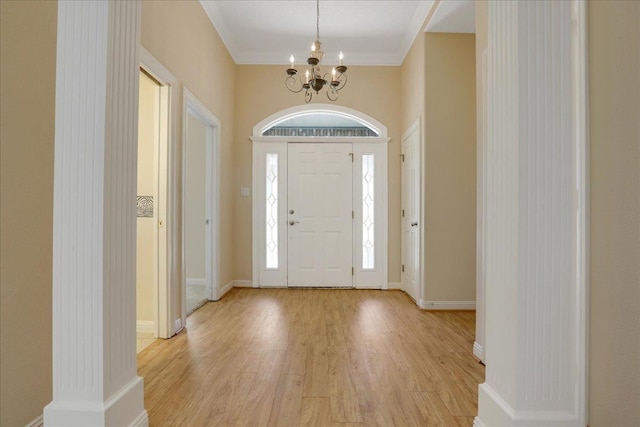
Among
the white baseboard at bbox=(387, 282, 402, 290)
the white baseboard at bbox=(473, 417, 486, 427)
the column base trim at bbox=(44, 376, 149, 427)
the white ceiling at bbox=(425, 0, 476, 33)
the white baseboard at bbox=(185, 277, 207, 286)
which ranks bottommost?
the white baseboard at bbox=(185, 277, 207, 286)

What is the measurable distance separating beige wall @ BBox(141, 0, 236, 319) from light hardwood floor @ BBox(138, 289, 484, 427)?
0.59m

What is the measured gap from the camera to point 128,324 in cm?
154

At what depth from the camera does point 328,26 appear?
13.5 feet

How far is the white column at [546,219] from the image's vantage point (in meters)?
1.34

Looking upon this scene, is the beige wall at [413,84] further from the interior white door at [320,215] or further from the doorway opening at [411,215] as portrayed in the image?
the interior white door at [320,215]

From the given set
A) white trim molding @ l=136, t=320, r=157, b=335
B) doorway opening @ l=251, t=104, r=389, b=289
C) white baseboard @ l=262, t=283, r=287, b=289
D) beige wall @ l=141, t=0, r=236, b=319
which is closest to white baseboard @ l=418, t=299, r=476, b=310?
doorway opening @ l=251, t=104, r=389, b=289

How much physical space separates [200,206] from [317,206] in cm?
185

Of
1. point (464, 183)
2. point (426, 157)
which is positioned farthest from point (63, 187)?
point (464, 183)

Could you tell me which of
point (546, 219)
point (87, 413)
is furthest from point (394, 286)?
point (87, 413)

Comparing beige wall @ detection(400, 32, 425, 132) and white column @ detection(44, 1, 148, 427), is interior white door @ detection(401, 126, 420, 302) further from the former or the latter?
white column @ detection(44, 1, 148, 427)

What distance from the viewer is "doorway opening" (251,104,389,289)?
4820 mm
